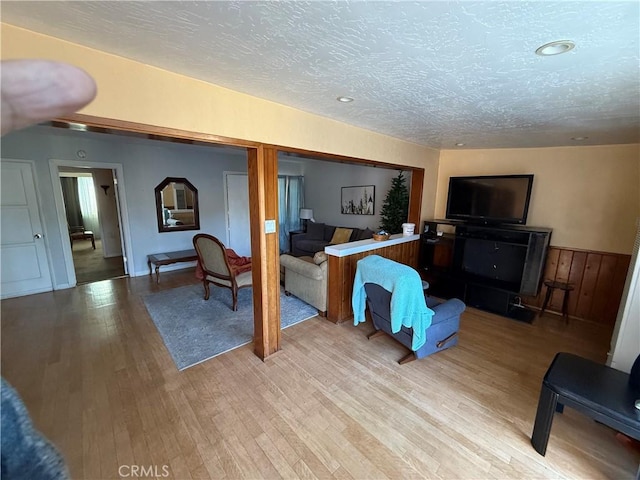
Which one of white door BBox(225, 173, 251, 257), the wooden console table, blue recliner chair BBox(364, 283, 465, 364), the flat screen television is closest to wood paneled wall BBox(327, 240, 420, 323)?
blue recliner chair BBox(364, 283, 465, 364)

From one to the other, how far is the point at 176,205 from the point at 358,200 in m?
3.89

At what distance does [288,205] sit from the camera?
279 inches

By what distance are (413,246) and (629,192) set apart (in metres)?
2.54

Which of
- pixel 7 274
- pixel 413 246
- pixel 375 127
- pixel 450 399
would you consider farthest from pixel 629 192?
pixel 7 274

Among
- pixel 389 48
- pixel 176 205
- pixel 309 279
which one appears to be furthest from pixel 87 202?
pixel 389 48

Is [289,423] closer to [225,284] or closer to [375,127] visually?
[225,284]

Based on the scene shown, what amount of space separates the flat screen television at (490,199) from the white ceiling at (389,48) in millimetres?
1348

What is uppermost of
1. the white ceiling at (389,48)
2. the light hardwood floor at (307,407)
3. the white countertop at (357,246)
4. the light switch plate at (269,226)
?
the white ceiling at (389,48)

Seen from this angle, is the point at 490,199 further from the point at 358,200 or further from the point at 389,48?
the point at 389,48

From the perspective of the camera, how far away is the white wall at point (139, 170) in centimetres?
402

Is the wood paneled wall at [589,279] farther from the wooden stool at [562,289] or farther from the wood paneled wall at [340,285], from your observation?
the wood paneled wall at [340,285]

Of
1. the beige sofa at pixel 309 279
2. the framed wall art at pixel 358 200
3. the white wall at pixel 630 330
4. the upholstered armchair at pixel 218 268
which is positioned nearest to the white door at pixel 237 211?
the upholstered armchair at pixel 218 268

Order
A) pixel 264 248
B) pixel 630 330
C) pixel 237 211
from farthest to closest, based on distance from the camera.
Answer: pixel 237 211, pixel 264 248, pixel 630 330

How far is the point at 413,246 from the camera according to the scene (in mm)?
4312
